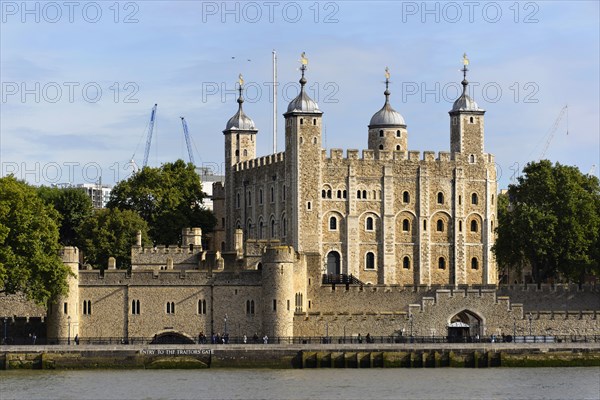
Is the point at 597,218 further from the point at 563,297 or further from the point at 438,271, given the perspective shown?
the point at 438,271

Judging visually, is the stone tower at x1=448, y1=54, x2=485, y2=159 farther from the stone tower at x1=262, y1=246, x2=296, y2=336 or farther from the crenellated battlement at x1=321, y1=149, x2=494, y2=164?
the stone tower at x1=262, y1=246, x2=296, y2=336

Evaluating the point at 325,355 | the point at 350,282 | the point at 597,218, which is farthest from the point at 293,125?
the point at 325,355

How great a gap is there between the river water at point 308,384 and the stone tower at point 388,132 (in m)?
41.6

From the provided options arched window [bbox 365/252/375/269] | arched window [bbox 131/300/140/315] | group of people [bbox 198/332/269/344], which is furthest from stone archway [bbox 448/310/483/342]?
arched window [bbox 365/252/375/269]

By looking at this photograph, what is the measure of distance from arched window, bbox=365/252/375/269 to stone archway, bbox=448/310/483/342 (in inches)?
932

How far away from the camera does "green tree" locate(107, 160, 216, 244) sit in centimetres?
13738

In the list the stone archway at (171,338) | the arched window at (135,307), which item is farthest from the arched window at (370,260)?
the arched window at (135,307)

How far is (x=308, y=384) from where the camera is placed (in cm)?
9150

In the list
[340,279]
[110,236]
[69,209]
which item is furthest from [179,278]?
[69,209]

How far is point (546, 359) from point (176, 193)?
45.6m

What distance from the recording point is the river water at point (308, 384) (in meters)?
87.3

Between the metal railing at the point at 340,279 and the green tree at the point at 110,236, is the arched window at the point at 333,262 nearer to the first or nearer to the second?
the metal railing at the point at 340,279

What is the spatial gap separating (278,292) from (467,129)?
3358cm

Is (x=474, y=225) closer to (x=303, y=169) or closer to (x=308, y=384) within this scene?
(x=303, y=169)
